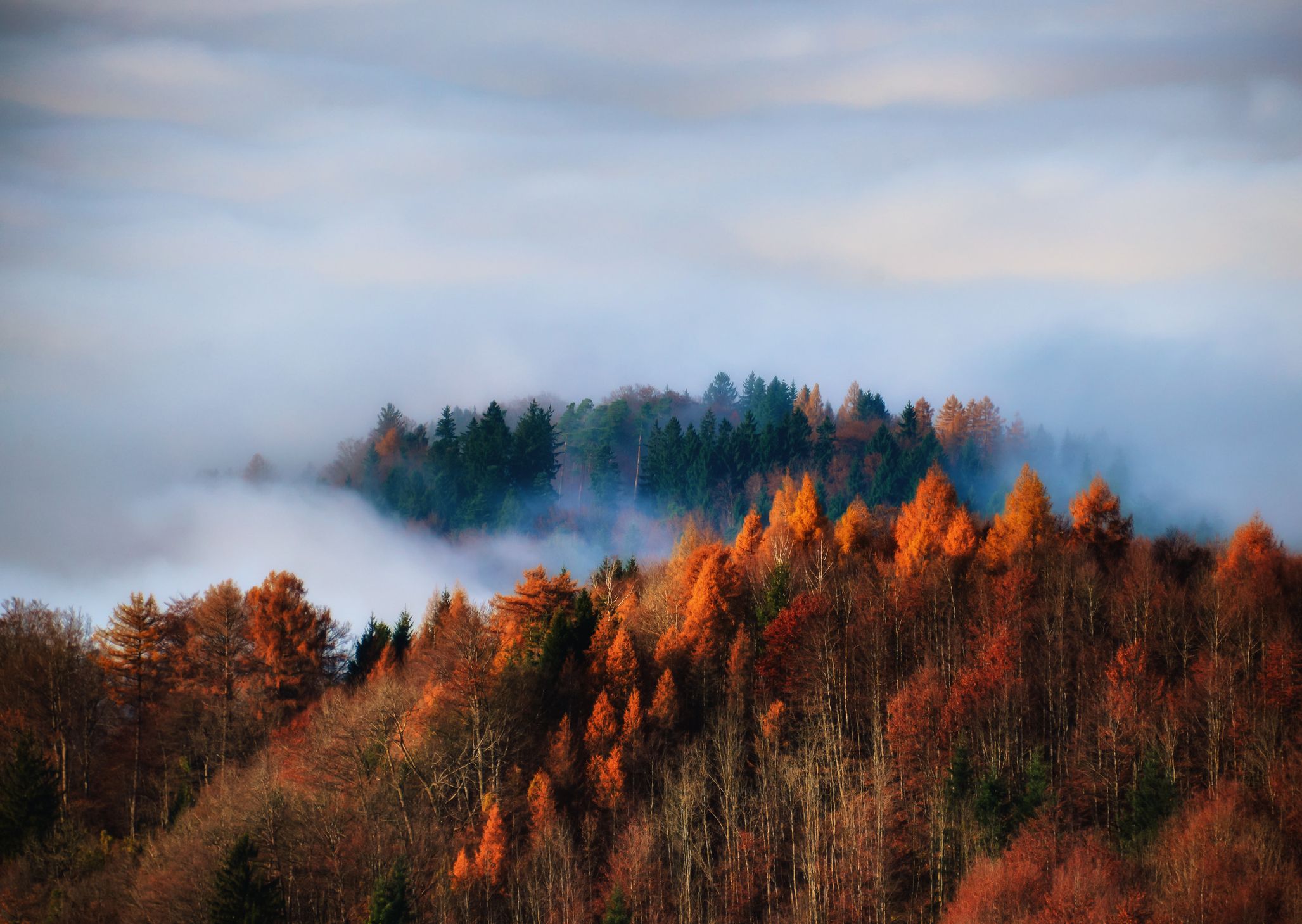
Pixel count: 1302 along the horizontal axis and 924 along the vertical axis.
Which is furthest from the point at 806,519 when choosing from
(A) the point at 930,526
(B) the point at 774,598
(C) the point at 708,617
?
(C) the point at 708,617

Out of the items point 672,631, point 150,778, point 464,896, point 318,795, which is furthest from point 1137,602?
point 150,778

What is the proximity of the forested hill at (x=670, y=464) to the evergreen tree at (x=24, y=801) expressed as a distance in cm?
8373

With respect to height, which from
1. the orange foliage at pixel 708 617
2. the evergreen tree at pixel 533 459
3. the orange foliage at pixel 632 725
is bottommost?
the orange foliage at pixel 632 725

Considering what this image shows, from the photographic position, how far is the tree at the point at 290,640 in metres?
90.9

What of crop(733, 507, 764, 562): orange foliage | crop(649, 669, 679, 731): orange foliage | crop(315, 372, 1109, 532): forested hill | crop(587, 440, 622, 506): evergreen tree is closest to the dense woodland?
crop(649, 669, 679, 731): orange foliage

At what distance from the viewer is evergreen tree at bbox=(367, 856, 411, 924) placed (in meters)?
55.2

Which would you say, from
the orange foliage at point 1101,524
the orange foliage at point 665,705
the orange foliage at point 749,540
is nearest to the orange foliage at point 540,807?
the orange foliage at point 665,705

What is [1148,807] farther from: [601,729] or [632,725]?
[601,729]

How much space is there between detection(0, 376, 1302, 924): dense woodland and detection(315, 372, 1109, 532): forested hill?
5078 cm

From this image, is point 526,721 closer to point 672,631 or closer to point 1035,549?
point 672,631

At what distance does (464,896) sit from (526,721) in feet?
42.1

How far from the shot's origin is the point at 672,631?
8075 cm

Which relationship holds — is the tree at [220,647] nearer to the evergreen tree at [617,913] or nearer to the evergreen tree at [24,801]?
the evergreen tree at [24,801]

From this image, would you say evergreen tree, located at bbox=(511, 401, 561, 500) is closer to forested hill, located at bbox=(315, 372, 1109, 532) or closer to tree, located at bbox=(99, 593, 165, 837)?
forested hill, located at bbox=(315, 372, 1109, 532)
